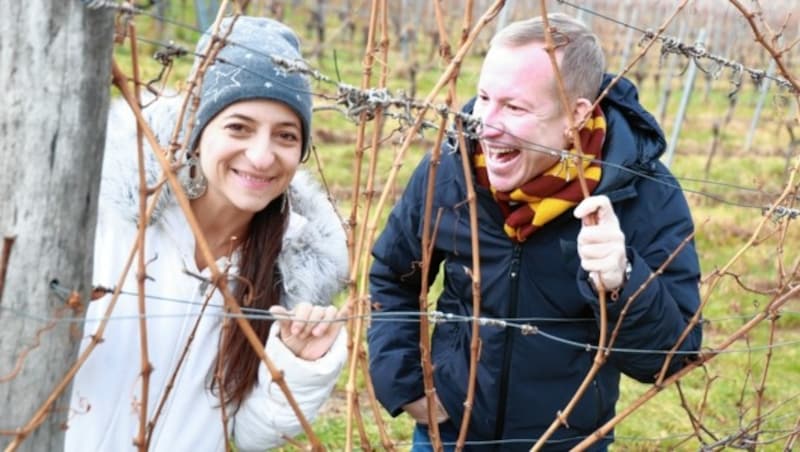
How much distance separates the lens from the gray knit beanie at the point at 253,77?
2.12m

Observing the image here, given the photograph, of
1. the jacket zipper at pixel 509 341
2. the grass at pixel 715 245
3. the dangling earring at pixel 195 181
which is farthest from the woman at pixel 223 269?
the jacket zipper at pixel 509 341

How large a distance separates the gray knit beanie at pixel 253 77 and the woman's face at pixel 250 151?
0.7 inches

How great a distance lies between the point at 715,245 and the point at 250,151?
699 cm

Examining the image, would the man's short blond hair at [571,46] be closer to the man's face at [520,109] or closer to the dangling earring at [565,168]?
the man's face at [520,109]

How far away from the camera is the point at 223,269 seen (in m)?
2.23

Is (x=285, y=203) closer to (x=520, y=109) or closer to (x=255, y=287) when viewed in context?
(x=255, y=287)

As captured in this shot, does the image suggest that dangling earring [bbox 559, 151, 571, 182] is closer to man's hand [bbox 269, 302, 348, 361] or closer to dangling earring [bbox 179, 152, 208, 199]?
man's hand [bbox 269, 302, 348, 361]

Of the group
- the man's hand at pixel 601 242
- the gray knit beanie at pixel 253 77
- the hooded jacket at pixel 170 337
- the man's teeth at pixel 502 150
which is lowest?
the hooded jacket at pixel 170 337

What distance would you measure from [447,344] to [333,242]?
0.35 meters

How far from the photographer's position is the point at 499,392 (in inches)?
93.1

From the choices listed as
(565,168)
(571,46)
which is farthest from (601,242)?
(571,46)

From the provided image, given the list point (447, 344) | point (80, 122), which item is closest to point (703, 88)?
point (447, 344)

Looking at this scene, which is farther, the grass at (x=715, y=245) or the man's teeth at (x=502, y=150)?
the grass at (x=715, y=245)

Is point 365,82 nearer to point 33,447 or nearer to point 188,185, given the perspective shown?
point 188,185
